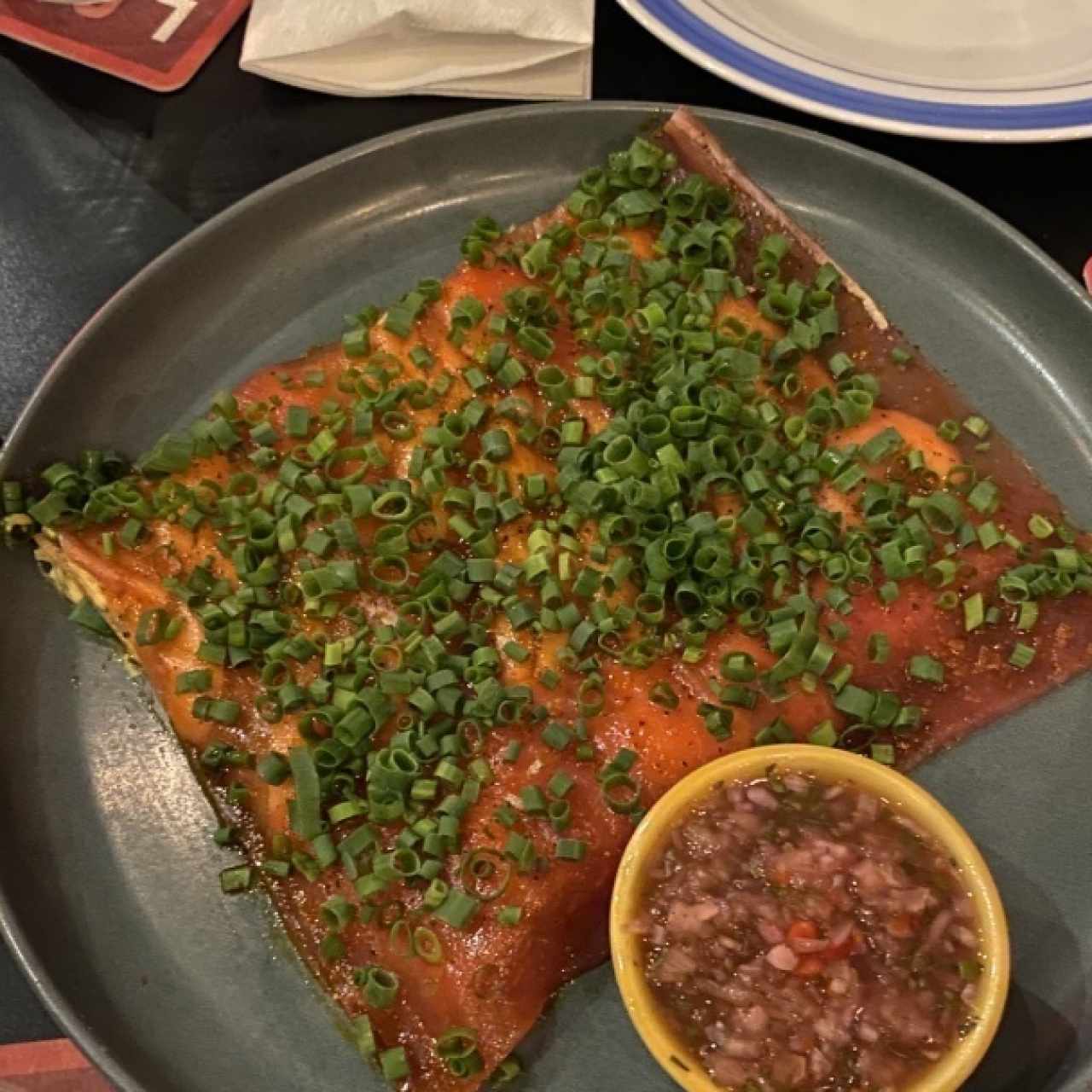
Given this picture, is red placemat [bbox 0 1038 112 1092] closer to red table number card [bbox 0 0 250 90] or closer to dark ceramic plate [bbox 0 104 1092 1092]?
dark ceramic plate [bbox 0 104 1092 1092]

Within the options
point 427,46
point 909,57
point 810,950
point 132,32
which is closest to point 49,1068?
point 810,950

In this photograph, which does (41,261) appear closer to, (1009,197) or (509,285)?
(509,285)

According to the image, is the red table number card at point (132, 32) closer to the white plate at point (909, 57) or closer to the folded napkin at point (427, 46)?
the folded napkin at point (427, 46)

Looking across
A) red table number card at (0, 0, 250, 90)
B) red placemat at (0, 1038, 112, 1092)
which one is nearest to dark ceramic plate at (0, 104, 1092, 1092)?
red placemat at (0, 1038, 112, 1092)

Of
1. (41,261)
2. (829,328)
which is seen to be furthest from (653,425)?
(41,261)

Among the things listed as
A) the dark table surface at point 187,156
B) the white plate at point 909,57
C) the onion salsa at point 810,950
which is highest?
the white plate at point 909,57

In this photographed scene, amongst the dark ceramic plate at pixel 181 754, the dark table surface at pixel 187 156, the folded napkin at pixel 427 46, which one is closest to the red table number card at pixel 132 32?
the dark table surface at pixel 187 156
